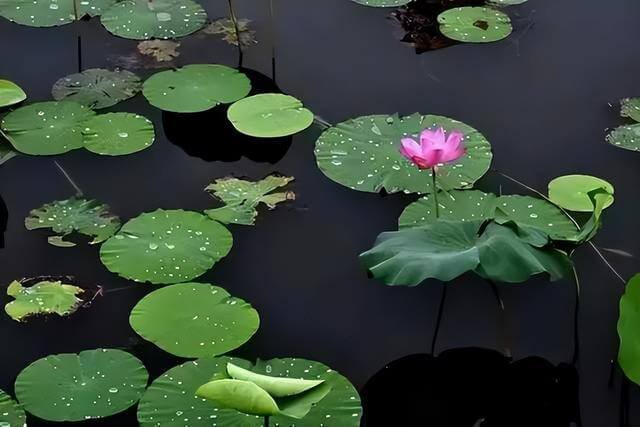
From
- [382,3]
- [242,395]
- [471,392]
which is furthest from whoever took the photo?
[382,3]

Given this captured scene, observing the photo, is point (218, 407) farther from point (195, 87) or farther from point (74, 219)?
point (195, 87)

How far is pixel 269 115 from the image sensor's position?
2221 mm

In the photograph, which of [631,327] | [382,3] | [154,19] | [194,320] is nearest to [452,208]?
[631,327]

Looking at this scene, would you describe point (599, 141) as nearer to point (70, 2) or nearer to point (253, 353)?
point (253, 353)

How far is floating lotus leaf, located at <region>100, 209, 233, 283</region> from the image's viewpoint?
1.83 meters

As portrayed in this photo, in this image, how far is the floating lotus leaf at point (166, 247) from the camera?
1826 mm

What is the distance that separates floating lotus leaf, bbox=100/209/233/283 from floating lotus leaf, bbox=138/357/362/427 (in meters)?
0.25

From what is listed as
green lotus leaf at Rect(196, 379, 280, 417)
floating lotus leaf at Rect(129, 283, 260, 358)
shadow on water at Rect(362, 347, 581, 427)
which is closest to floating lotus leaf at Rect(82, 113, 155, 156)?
floating lotus leaf at Rect(129, 283, 260, 358)

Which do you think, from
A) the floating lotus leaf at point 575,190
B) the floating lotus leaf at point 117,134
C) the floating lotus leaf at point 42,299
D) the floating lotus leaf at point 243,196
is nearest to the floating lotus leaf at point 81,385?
the floating lotus leaf at point 42,299

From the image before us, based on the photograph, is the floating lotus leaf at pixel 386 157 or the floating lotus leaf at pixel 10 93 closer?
the floating lotus leaf at pixel 386 157

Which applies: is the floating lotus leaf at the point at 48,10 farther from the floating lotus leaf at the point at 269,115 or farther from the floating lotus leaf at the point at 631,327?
the floating lotus leaf at the point at 631,327

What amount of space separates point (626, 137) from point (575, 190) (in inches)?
10.6

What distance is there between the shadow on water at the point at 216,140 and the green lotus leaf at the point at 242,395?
916 mm

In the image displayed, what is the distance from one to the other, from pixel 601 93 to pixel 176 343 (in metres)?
1.30
